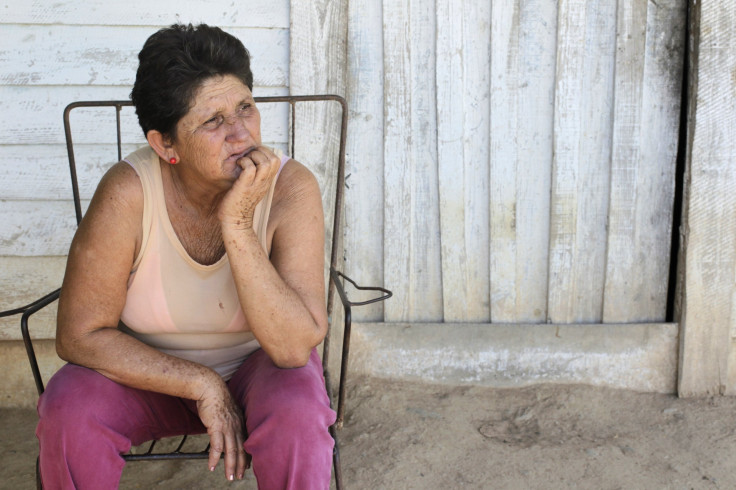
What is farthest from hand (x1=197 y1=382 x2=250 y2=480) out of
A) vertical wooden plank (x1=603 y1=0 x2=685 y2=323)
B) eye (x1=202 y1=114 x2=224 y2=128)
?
vertical wooden plank (x1=603 y1=0 x2=685 y2=323)

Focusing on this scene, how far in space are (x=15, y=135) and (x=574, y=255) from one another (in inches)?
89.4

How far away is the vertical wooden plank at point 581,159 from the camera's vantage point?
120 inches

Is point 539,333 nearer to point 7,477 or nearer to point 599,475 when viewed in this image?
point 599,475

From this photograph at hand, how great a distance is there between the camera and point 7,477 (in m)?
2.87

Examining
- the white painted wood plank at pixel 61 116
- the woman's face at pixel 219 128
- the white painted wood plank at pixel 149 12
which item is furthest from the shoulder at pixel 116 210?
the white painted wood plank at pixel 149 12

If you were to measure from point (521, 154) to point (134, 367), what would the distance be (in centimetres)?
180

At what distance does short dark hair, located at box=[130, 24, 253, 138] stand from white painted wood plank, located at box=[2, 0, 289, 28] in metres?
0.94

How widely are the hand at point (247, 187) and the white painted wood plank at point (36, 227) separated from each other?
1.33 metres

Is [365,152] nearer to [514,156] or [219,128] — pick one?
[514,156]

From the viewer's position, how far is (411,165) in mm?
3195

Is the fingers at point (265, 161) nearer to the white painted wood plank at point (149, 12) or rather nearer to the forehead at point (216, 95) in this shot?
the forehead at point (216, 95)

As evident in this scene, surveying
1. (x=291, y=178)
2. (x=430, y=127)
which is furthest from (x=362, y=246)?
(x=291, y=178)

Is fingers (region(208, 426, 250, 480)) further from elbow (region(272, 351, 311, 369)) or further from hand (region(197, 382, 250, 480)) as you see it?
elbow (region(272, 351, 311, 369))

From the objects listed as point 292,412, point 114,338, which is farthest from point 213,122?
point 292,412
